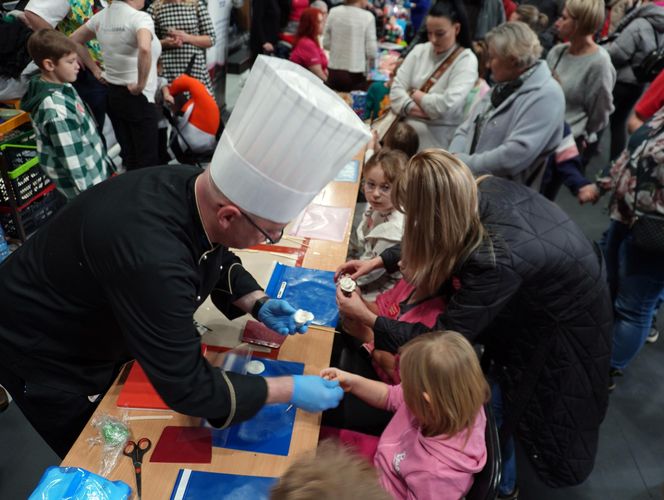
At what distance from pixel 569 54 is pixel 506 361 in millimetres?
2353

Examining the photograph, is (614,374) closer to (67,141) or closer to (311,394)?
(311,394)

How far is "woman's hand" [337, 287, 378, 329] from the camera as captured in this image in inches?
71.4

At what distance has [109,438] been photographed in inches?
51.2

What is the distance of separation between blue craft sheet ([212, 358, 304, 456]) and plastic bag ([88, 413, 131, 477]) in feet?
0.78

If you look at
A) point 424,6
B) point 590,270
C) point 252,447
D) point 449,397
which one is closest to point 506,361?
point 590,270

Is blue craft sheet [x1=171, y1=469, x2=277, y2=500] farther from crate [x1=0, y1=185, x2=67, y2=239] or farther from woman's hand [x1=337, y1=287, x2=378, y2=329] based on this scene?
crate [x1=0, y1=185, x2=67, y2=239]

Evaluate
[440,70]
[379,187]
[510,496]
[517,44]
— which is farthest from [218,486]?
[440,70]

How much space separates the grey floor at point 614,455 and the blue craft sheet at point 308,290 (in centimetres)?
122

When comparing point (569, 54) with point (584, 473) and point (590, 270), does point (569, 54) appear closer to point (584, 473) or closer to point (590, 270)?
point (590, 270)

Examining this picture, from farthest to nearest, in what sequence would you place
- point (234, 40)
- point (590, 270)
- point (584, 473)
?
point (234, 40) < point (584, 473) < point (590, 270)

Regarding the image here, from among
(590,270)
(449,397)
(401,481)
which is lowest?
(401,481)

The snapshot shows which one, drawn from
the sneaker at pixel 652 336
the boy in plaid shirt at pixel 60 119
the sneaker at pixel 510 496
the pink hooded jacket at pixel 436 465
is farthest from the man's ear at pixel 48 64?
the sneaker at pixel 652 336

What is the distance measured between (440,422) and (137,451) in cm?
80

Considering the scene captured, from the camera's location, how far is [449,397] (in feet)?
4.31
